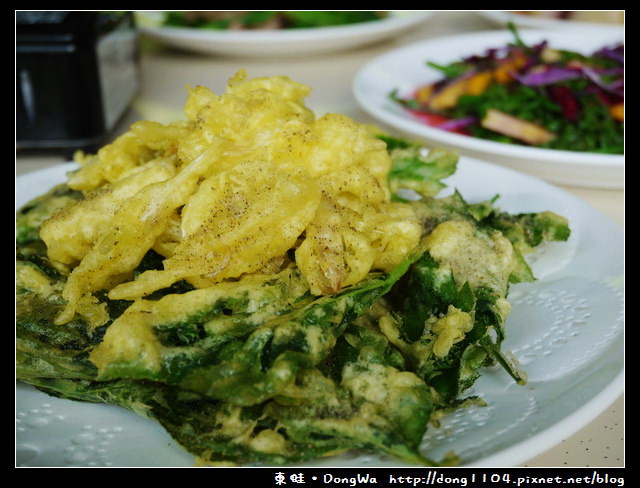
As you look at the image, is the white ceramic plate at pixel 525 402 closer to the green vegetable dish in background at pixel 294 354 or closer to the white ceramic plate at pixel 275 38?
the green vegetable dish in background at pixel 294 354

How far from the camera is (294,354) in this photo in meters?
0.97

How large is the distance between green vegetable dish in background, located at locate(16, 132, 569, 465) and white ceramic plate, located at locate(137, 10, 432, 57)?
207 centimetres

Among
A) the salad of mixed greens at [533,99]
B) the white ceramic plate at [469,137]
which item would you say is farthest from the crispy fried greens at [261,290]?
the salad of mixed greens at [533,99]

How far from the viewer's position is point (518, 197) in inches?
65.2

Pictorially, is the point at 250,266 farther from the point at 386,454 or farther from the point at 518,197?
the point at 518,197

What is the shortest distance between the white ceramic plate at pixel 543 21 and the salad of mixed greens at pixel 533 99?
56 cm

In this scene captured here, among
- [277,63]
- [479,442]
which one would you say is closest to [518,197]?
[479,442]

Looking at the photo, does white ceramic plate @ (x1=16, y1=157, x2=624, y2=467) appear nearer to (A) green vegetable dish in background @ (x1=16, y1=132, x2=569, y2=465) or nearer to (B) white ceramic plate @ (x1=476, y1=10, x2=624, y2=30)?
(A) green vegetable dish in background @ (x1=16, y1=132, x2=569, y2=465)

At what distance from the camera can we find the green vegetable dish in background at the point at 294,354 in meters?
0.94

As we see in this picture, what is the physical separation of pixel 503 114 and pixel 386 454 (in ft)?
5.31

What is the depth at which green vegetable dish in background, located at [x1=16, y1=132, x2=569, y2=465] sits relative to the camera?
0.94m

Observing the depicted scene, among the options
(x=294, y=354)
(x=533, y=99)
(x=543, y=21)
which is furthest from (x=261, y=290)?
(x=543, y=21)

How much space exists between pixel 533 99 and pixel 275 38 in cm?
127

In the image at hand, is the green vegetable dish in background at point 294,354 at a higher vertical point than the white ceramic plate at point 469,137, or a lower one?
higher
